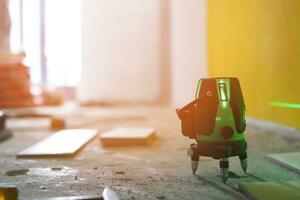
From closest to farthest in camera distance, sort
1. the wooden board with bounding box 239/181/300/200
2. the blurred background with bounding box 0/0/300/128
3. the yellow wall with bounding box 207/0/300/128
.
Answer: the wooden board with bounding box 239/181/300/200 → the yellow wall with bounding box 207/0/300/128 → the blurred background with bounding box 0/0/300/128

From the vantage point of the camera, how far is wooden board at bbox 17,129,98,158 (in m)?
1.71

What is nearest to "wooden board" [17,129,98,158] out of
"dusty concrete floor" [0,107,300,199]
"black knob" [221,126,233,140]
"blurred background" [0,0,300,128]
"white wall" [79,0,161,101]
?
"dusty concrete floor" [0,107,300,199]

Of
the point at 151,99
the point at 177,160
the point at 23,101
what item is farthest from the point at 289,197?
the point at 151,99

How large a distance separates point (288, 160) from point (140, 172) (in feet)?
1.77

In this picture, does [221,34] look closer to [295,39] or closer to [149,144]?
[295,39]

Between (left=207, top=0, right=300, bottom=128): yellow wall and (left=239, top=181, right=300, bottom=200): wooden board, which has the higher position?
(left=207, top=0, right=300, bottom=128): yellow wall

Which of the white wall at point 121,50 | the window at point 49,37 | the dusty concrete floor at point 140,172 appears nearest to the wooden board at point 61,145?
the dusty concrete floor at point 140,172

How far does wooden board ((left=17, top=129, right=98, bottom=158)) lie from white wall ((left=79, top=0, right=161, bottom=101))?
11.9 feet

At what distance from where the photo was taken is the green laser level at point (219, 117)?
45.4 inches

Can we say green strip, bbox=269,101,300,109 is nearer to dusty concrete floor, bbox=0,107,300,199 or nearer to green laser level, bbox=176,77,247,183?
dusty concrete floor, bbox=0,107,300,199

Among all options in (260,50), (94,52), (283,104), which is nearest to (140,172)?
(283,104)

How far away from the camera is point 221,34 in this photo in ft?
6.77

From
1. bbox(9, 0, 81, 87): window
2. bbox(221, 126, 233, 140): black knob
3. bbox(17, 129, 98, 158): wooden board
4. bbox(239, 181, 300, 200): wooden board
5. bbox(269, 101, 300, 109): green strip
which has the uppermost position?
bbox(9, 0, 81, 87): window

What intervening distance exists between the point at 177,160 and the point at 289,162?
43 cm
